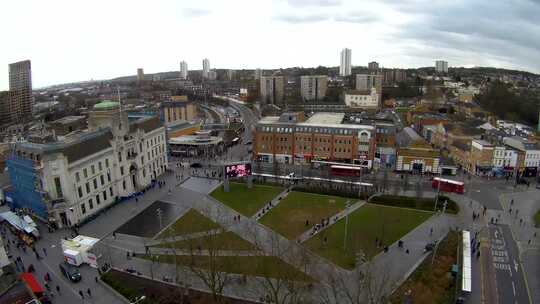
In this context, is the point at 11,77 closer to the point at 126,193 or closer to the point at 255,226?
the point at 126,193

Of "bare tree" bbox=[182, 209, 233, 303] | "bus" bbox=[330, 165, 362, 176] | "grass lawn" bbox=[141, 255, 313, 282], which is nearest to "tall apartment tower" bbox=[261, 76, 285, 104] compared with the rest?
"bus" bbox=[330, 165, 362, 176]

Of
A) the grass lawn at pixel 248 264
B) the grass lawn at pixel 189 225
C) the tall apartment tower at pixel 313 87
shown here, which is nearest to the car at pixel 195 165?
the grass lawn at pixel 189 225

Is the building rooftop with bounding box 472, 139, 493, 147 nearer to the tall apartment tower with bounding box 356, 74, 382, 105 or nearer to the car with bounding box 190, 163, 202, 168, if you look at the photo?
the car with bounding box 190, 163, 202, 168

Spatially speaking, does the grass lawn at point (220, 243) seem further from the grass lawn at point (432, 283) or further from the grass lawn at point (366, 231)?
the grass lawn at point (432, 283)

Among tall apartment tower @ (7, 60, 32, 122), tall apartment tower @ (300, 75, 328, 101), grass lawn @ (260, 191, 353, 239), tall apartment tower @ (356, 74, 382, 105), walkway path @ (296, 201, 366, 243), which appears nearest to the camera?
walkway path @ (296, 201, 366, 243)

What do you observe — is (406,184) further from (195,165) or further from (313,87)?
(313,87)

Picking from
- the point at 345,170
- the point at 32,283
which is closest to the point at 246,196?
the point at 345,170

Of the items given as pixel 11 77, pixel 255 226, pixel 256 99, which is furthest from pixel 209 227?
pixel 11 77
